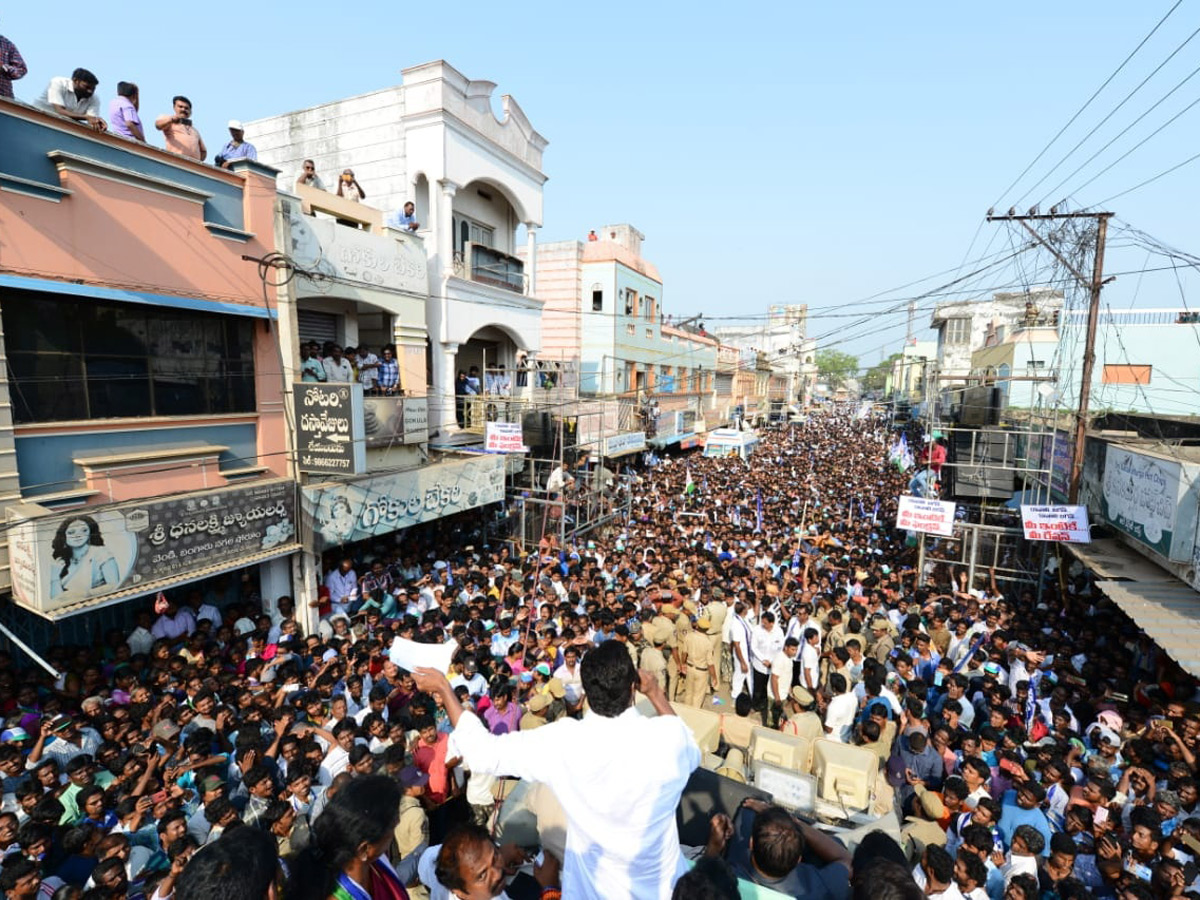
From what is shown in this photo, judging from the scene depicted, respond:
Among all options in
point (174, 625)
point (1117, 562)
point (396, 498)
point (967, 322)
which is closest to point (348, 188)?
point (396, 498)

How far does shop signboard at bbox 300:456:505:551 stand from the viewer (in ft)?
34.0

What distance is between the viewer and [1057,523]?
1018 centimetres

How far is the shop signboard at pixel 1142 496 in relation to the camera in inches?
317

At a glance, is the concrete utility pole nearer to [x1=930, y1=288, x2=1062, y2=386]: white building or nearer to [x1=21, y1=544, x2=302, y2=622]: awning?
[x1=21, y1=544, x2=302, y2=622]: awning

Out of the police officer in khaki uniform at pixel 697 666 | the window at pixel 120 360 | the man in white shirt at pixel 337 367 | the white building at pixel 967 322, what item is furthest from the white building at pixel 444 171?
the white building at pixel 967 322

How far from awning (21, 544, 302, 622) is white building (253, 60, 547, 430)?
577 centimetres

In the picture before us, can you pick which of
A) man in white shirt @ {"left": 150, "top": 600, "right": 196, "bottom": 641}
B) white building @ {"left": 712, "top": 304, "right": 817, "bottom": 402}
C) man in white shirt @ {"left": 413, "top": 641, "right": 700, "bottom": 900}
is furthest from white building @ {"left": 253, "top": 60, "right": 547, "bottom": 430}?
white building @ {"left": 712, "top": 304, "right": 817, "bottom": 402}

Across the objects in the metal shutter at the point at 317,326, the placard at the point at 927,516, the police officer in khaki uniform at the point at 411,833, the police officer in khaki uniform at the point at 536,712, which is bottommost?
A: the police officer in khaki uniform at the point at 536,712

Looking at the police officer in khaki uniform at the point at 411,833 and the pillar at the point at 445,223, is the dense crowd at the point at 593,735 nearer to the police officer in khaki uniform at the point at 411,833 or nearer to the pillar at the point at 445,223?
the police officer in khaki uniform at the point at 411,833

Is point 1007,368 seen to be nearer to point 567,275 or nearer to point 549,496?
point 567,275

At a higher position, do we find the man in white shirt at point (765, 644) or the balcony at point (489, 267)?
the balcony at point (489, 267)

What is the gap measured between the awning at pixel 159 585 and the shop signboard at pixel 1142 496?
12.6 m

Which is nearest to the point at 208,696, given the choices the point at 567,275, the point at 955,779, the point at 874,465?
the point at 955,779

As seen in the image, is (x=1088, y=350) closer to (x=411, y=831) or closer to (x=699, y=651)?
(x=699, y=651)
